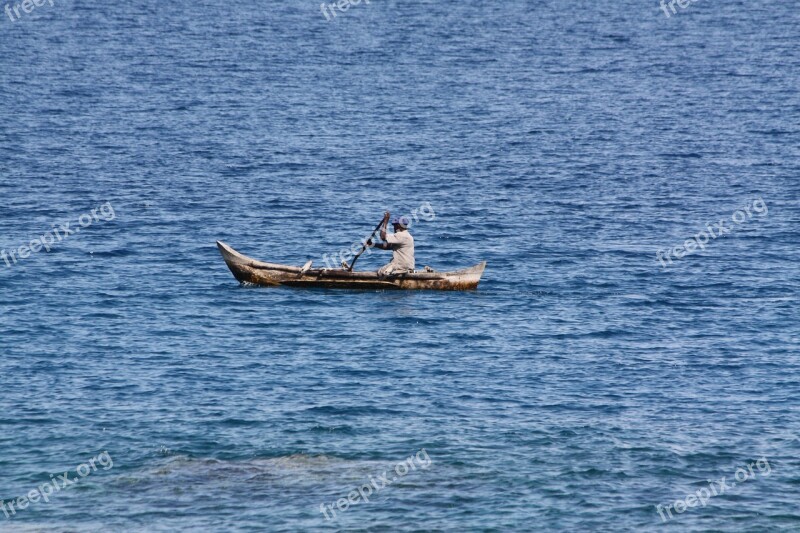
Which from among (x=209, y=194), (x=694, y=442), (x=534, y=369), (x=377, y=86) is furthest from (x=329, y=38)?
(x=694, y=442)

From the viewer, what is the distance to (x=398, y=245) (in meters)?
43.7

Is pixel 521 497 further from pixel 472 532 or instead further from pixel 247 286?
pixel 247 286

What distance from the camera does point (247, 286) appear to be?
4575cm
